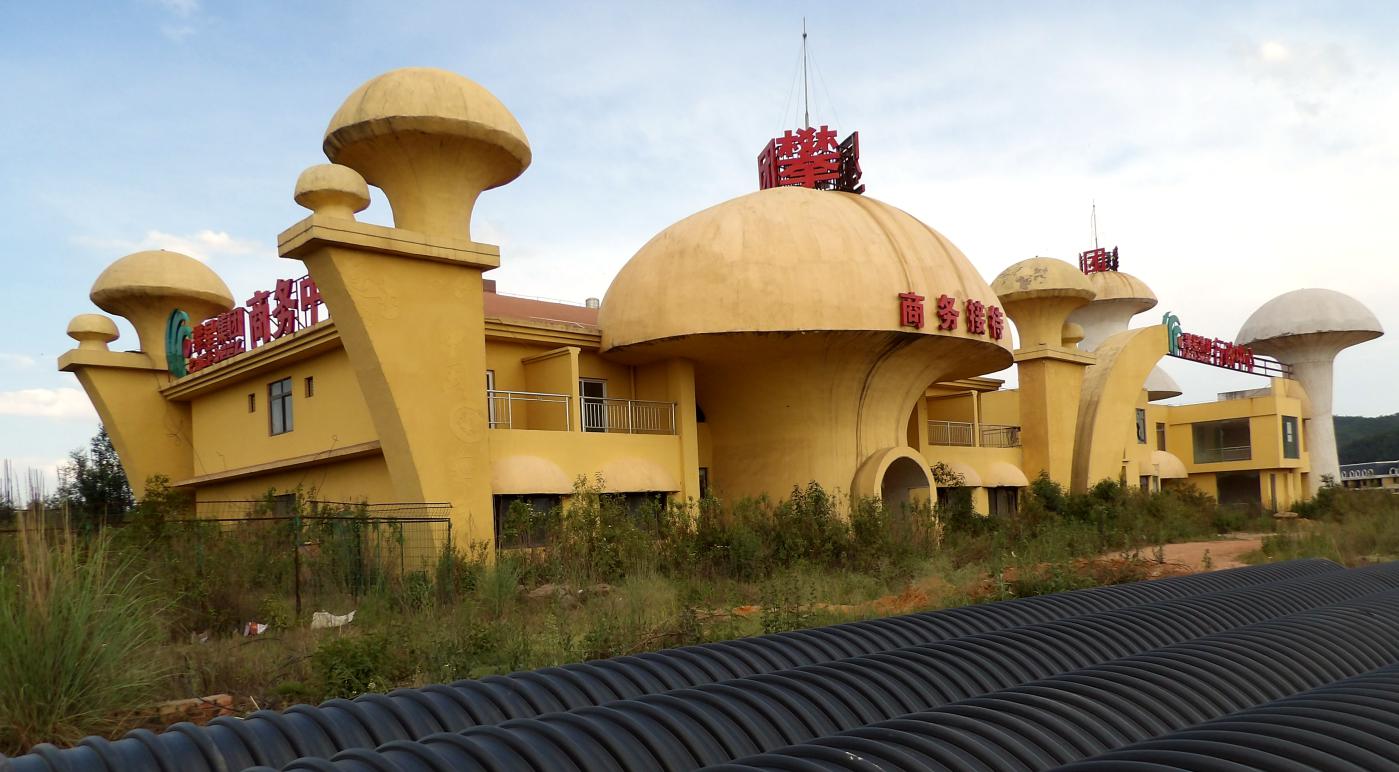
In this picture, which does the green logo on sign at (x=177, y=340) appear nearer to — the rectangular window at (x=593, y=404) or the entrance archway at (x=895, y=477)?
the rectangular window at (x=593, y=404)

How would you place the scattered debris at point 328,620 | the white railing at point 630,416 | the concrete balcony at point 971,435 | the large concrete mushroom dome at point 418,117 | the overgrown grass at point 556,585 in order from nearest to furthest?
the overgrown grass at point 556,585 < the scattered debris at point 328,620 < the large concrete mushroom dome at point 418,117 < the white railing at point 630,416 < the concrete balcony at point 971,435

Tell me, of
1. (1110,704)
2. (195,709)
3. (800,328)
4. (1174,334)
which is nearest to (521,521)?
(800,328)

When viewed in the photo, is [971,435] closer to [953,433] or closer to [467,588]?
[953,433]

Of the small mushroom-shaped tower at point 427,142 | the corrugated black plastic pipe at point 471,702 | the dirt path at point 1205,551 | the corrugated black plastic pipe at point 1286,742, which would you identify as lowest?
the dirt path at point 1205,551

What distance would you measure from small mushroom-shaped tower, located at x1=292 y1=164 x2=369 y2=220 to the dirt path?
49.5ft

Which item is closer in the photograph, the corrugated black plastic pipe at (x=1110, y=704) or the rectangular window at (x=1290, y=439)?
the corrugated black plastic pipe at (x=1110, y=704)

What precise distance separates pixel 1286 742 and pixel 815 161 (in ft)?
76.5

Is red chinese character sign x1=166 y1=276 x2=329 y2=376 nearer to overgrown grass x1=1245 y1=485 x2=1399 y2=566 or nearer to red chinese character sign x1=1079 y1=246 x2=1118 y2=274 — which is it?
overgrown grass x1=1245 y1=485 x2=1399 y2=566

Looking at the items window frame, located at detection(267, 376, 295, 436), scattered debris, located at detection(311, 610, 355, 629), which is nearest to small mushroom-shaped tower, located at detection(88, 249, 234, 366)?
window frame, located at detection(267, 376, 295, 436)

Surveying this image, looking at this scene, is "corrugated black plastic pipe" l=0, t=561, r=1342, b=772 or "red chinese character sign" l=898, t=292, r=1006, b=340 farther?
"red chinese character sign" l=898, t=292, r=1006, b=340

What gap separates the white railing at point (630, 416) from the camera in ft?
75.9

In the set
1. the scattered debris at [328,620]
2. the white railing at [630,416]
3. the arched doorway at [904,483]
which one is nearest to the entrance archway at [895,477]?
the arched doorway at [904,483]

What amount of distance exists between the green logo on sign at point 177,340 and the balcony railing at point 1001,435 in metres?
22.8

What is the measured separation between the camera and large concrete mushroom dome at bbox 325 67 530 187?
58.3ft
